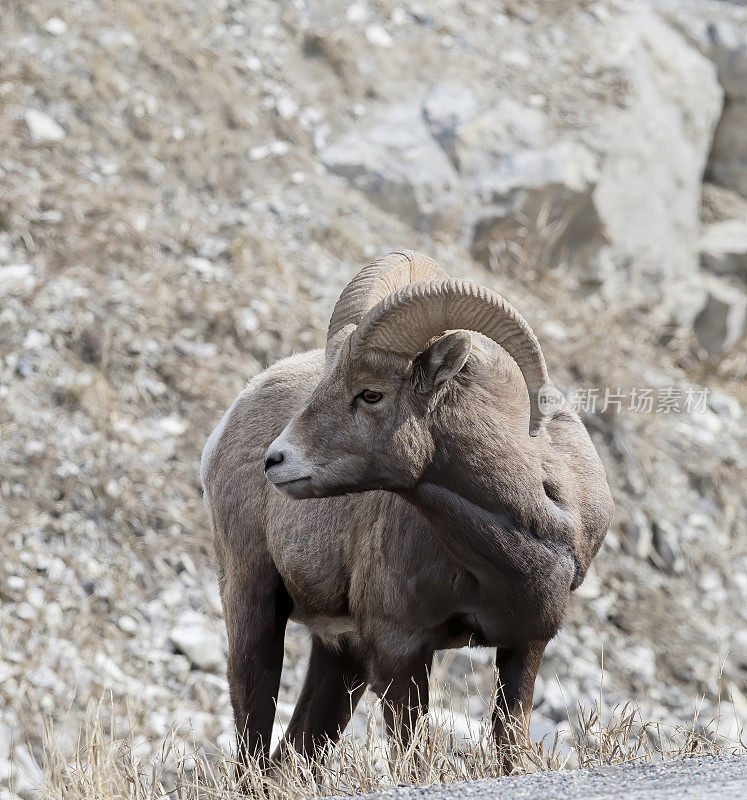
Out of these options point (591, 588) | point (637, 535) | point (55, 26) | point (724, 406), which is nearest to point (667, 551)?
point (637, 535)

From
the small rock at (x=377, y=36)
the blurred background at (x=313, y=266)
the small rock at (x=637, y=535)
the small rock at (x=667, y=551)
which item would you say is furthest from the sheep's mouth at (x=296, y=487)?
the small rock at (x=377, y=36)

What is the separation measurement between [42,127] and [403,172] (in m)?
3.36

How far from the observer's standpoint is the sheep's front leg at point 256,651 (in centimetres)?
476

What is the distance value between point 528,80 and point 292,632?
6887 millimetres

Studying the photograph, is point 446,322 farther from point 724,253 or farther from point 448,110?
point 724,253

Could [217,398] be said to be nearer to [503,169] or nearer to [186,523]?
[186,523]

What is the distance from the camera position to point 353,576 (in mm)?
4406

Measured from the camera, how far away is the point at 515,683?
4.14 metres

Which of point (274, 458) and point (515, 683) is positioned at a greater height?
point (274, 458)

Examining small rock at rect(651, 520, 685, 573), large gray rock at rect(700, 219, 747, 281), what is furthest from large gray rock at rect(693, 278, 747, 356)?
small rock at rect(651, 520, 685, 573)

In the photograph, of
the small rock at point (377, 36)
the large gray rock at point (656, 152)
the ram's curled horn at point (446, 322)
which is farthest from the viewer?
the large gray rock at point (656, 152)

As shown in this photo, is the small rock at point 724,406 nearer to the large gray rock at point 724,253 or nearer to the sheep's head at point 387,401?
the large gray rock at point 724,253

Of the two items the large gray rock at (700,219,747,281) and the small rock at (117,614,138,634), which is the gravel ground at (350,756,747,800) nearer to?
the small rock at (117,614,138,634)

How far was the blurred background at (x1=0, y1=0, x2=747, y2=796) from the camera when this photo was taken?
7.27 meters
